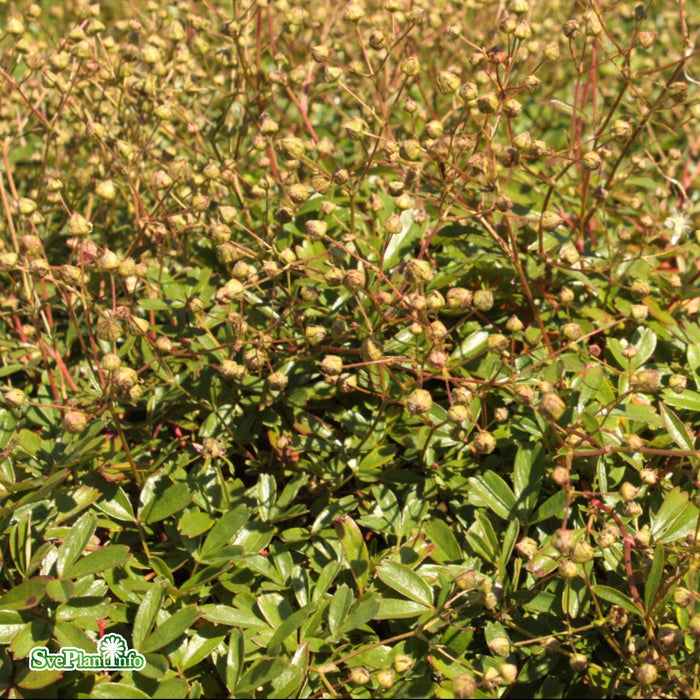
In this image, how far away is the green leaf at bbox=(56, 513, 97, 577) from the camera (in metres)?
1.15

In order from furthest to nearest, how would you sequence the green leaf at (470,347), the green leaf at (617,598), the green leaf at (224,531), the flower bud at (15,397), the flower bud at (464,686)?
1. the green leaf at (470,347)
2. the flower bud at (15,397)
3. the green leaf at (224,531)
4. the green leaf at (617,598)
5. the flower bud at (464,686)

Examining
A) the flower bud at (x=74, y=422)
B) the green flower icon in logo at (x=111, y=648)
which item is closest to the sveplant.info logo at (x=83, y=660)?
the green flower icon in logo at (x=111, y=648)

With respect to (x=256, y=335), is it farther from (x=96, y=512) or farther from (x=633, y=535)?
(x=633, y=535)

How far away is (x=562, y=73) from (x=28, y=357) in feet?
6.41

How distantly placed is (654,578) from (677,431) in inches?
10.6

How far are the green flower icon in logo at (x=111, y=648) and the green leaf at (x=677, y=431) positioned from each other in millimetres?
889

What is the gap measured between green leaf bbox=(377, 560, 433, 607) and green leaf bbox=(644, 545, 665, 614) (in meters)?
0.30

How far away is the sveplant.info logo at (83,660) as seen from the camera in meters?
1.08

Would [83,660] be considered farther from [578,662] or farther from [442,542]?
[578,662]

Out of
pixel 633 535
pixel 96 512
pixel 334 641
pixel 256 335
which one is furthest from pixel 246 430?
pixel 633 535

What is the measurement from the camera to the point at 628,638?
1.14 meters

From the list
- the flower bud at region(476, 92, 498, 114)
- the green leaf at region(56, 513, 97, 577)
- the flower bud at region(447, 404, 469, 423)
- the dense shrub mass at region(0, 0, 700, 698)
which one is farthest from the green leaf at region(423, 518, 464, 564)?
the flower bud at region(476, 92, 498, 114)

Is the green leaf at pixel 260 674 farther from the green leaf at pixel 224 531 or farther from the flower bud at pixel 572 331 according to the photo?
the flower bud at pixel 572 331

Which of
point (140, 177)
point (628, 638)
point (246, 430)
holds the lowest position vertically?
point (628, 638)
